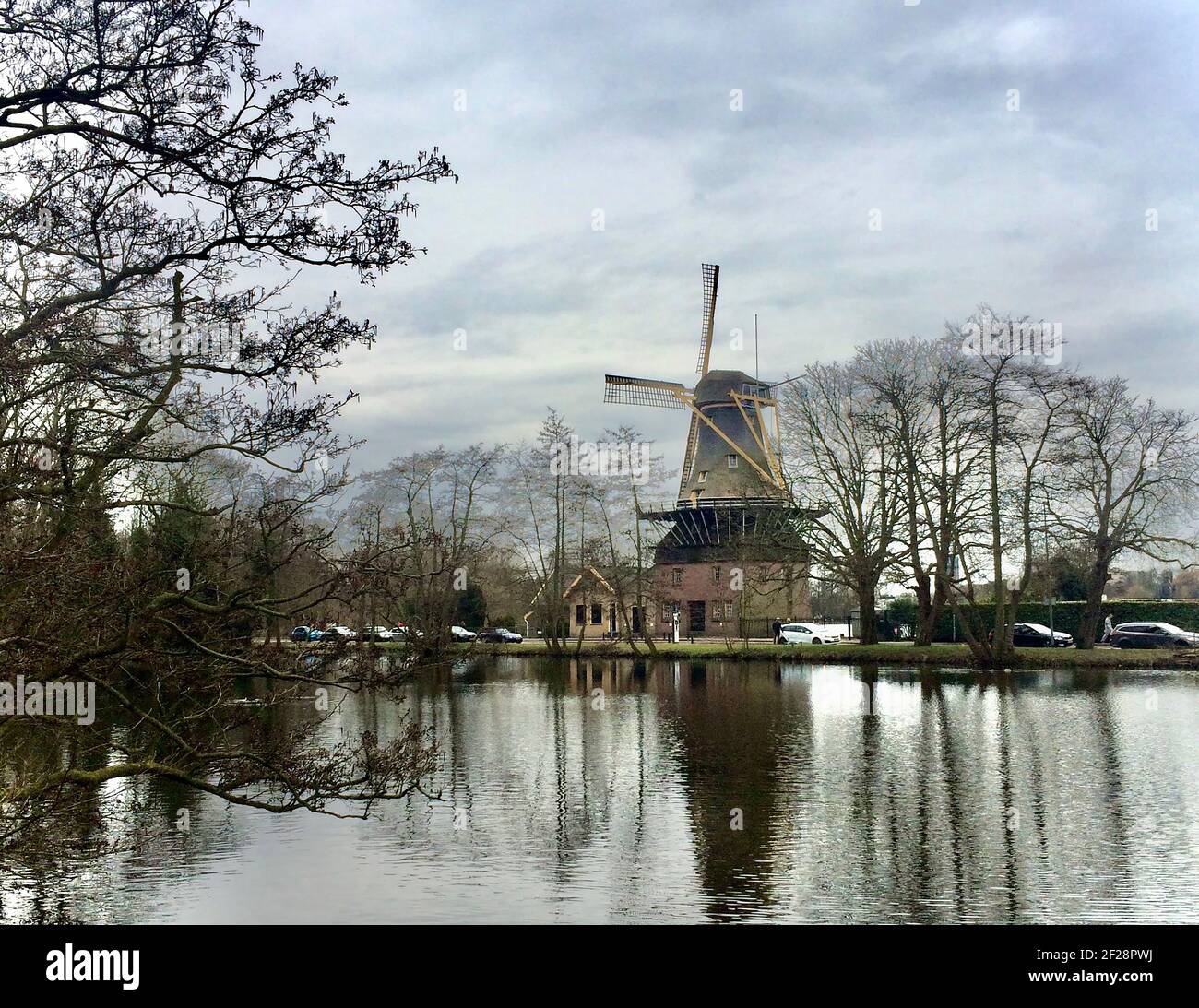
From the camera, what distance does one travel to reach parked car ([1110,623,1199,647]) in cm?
4572

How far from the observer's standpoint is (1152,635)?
4634 centimetres

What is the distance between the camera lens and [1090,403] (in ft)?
137

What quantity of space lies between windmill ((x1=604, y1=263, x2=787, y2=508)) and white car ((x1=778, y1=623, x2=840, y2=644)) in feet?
26.0

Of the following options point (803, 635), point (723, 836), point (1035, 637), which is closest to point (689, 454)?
point (803, 635)

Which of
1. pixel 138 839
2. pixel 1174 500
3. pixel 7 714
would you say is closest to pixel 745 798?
pixel 138 839

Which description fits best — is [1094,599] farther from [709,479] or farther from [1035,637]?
[709,479]

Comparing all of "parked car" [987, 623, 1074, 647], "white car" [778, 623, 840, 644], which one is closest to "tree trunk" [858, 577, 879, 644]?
"parked car" [987, 623, 1074, 647]

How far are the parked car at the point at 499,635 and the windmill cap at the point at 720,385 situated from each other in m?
17.6

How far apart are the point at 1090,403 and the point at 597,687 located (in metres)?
20.1

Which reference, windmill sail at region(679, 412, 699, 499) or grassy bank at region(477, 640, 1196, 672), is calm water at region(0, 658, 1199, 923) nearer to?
grassy bank at region(477, 640, 1196, 672)

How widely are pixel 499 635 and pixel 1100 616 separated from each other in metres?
33.1

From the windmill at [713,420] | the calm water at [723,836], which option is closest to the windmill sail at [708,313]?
the windmill at [713,420]

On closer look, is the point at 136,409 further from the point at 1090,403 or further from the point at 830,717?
the point at 1090,403

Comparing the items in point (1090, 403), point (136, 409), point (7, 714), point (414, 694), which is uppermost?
Answer: point (1090, 403)
